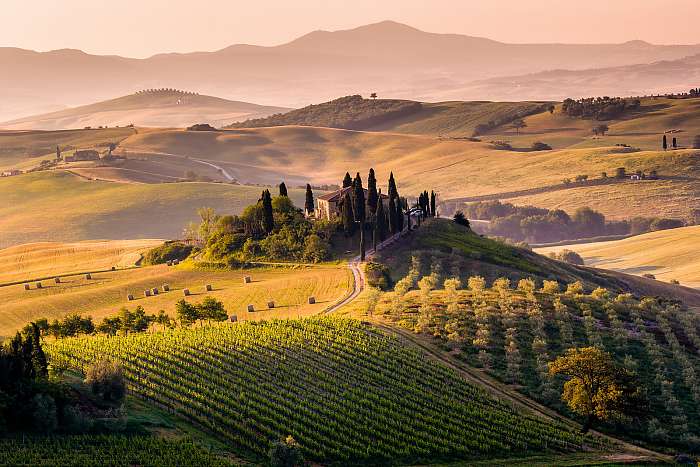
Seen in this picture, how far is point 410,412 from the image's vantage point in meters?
61.9

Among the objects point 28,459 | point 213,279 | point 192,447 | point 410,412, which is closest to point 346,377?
point 410,412

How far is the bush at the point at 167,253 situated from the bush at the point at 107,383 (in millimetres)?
70617

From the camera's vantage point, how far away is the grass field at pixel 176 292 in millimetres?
95875

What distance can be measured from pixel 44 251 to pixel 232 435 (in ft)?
343

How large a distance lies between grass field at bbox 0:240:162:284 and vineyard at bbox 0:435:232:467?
262 feet

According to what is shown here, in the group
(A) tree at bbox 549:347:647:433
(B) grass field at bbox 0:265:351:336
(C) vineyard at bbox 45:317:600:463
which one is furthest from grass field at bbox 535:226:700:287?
(C) vineyard at bbox 45:317:600:463

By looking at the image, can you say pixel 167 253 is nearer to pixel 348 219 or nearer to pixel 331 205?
pixel 331 205

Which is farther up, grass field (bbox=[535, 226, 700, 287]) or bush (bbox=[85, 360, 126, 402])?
bush (bbox=[85, 360, 126, 402])

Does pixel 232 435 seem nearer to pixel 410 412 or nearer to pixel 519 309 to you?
pixel 410 412

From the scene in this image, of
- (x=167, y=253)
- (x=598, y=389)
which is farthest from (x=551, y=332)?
(x=167, y=253)

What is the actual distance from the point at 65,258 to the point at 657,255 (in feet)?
333

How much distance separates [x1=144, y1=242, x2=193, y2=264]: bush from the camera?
127750 mm

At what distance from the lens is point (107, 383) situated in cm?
5628

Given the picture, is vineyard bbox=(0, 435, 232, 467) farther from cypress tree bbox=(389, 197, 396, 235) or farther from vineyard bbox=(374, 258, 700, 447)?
cypress tree bbox=(389, 197, 396, 235)
